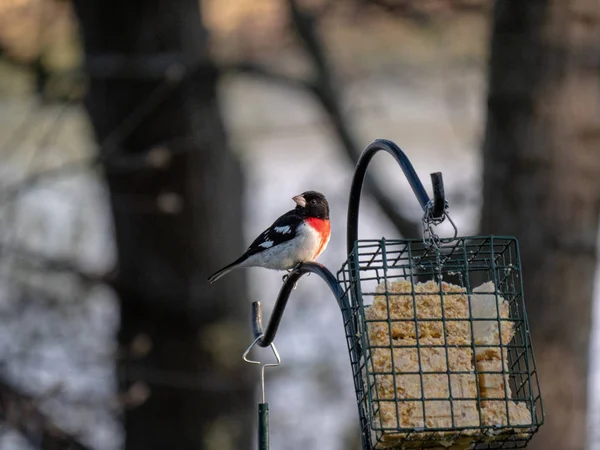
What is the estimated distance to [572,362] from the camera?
25.3ft

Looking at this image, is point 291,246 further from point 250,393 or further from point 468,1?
point 468,1

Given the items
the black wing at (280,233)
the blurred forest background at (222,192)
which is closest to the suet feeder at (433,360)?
the black wing at (280,233)

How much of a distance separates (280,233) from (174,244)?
3.77 m

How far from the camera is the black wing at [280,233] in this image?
6.05 meters

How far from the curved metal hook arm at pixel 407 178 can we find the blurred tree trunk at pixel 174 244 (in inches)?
204

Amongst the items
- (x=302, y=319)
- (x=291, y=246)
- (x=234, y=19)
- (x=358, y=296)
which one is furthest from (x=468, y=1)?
(x=358, y=296)

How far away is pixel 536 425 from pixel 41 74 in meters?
6.39

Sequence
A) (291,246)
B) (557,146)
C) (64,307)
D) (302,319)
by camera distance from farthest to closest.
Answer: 1. (302,319)
2. (64,307)
3. (557,146)
4. (291,246)

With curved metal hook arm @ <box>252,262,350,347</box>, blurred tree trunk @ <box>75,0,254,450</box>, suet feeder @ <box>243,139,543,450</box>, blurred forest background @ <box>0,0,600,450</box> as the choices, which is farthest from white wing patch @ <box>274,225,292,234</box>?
blurred tree trunk @ <box>75,0,254,450</box>

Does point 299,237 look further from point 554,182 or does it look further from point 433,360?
point 554,182

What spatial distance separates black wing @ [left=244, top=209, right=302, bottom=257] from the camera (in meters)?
6.05

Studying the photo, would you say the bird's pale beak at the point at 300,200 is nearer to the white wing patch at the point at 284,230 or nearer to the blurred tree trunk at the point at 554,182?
the white wing patch at the point at 284,230

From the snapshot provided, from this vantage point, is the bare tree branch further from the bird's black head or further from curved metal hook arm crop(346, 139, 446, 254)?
curved metal hook arm crop(346, 139, 446, 254)

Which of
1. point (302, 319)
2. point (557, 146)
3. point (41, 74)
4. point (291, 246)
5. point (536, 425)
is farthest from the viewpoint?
point (302, 319)
